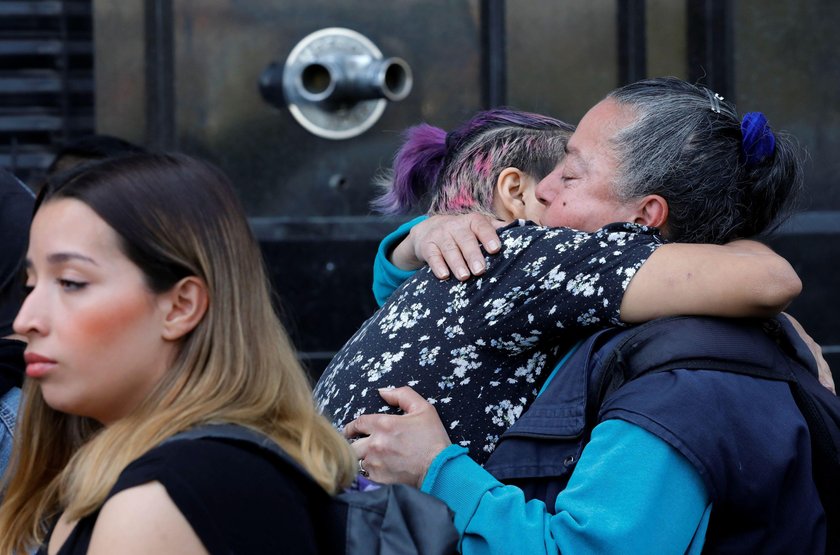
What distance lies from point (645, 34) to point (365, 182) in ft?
3.92

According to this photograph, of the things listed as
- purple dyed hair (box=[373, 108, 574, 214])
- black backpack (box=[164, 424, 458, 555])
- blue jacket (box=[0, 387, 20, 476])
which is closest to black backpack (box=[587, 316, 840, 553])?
black backpack (box=[164, 424, 458, 555])

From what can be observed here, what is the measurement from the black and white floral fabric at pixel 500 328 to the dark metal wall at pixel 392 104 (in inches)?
84.8

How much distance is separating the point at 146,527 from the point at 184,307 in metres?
0.38

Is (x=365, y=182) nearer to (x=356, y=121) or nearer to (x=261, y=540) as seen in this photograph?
(x=356, y=121)

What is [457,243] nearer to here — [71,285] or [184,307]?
[184,307]

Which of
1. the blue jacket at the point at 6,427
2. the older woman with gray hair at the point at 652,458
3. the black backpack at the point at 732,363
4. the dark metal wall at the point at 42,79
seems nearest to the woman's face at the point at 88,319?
the older woman with gray hair at the point at 652,458

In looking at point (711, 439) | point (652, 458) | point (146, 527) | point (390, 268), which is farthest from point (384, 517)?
point (390, 268)

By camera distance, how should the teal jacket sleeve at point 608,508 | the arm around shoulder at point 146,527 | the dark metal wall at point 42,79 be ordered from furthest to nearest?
1. the dark metal wall at point 42,79
2. the teal jacket sleeve at point 608,508
3. the arm around shoulder at point 146,527

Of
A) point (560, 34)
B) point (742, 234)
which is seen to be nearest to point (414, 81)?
point (560, 34)

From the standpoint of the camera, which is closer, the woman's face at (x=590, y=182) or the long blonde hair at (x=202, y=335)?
the long blonde hair at (x=202, y=335)

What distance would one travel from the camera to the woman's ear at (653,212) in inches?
101

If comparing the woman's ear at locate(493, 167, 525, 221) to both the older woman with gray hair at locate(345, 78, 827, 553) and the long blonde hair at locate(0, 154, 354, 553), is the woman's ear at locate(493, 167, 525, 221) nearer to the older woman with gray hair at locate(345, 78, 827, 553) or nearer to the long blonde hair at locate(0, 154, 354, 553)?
the older woman with gray hair at locate(345, 78, 827, 553)

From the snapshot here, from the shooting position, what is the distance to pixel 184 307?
1.92 m

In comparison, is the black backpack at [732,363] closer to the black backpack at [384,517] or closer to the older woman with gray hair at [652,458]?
the older woman with gray hair at [652,458]
